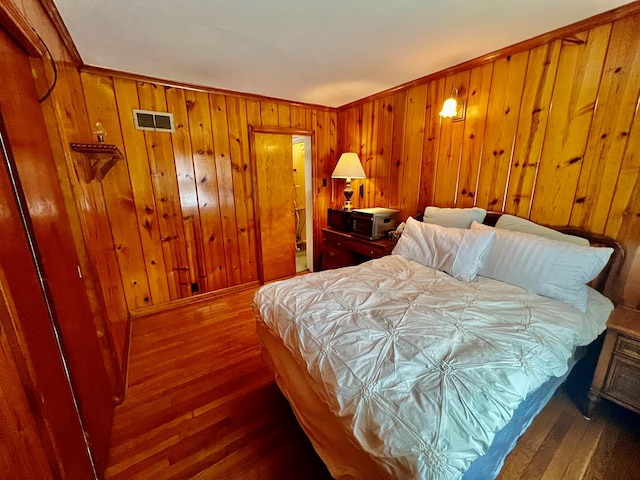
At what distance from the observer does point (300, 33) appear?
173 cm

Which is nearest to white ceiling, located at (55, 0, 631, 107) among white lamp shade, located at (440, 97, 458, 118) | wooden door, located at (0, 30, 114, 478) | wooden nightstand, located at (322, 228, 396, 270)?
white lamp shade, located at (440, 97, 458, 118)

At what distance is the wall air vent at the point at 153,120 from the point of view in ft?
8.07

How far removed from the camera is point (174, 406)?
5.38ft

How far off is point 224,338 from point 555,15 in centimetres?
333

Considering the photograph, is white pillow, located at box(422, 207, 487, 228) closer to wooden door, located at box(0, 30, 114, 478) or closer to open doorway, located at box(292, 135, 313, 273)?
open doorway, located at box(292, 135, 313, 273)

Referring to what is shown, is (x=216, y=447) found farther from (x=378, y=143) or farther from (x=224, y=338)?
(x=378, y=143)

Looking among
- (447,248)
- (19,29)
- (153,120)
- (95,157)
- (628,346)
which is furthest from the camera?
(153,120)

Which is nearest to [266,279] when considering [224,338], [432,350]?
[224,338]

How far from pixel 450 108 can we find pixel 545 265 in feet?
4.91

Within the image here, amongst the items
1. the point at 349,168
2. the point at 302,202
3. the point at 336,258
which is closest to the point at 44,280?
the point at 336,258

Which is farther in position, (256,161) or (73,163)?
(256,161)

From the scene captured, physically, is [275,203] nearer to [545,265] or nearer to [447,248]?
[447,248]

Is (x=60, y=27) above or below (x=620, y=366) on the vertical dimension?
above

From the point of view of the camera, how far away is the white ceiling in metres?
1.46
